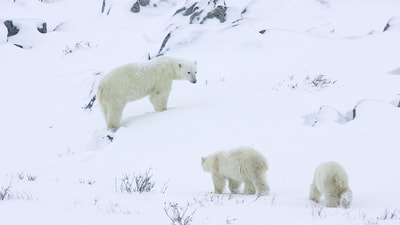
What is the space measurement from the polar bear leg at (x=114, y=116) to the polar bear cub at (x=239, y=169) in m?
3.55

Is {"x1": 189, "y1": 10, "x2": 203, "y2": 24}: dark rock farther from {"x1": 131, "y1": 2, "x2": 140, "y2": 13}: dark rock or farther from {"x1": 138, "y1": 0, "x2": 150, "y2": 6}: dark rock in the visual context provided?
{"x1": 138, "y1": 0, "x2": 150, "y2": 6}: dark rock

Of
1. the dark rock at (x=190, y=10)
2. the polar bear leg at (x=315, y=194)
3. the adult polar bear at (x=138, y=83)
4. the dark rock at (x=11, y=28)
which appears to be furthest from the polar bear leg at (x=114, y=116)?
the dark rock at (x=11, y=28)

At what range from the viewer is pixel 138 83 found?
1005 centimetres

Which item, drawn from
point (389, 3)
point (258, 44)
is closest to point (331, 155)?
point (258, 44)

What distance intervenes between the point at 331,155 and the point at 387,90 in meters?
4.31

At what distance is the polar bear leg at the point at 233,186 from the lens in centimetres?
657

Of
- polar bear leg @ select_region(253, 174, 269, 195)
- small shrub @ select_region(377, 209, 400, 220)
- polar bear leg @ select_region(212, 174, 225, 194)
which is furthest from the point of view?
polar bear leg @ select_region(212, 174, 225, 194)

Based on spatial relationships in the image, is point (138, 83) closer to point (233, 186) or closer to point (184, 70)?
point (184, 70)

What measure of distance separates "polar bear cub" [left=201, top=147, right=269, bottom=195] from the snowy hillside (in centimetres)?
24

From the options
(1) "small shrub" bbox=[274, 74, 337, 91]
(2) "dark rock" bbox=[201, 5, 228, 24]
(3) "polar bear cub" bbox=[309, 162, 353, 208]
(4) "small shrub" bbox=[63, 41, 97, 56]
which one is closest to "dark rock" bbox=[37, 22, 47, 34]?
(4) "small shrub" bbox=[63, 41, 97, 56]

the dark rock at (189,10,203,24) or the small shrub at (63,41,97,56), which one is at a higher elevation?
the dark rock at (189,10,203,24)

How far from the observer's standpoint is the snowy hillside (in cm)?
462

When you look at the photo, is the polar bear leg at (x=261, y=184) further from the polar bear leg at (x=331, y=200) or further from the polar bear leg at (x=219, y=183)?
the polar bear leg at (x=331, y=200)

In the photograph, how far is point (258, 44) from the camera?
14.8 metres
